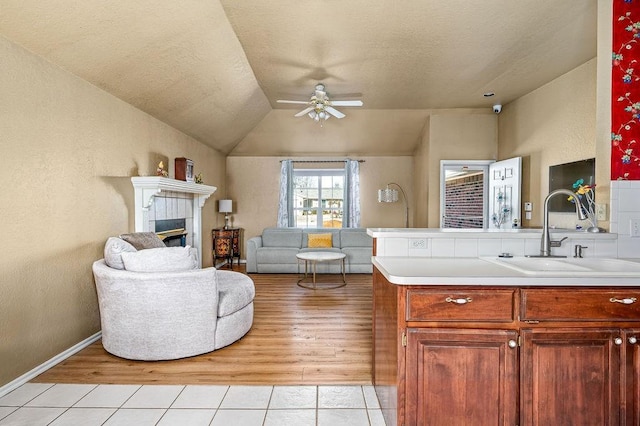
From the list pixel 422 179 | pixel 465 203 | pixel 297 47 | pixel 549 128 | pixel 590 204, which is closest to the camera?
pixel 590 204

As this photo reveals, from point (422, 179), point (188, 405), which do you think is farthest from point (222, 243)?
point (188, 405)

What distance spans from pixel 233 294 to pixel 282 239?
11.4 ft

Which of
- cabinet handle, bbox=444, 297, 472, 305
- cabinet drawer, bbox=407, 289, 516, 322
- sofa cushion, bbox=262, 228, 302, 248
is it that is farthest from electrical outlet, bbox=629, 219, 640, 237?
sofa cushion, bbox=262, 228, 302, 248

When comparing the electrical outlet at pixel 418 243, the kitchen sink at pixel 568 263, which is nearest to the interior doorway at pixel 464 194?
the kitchen sink at pixel 568 263

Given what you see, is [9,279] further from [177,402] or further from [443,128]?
[443,128]

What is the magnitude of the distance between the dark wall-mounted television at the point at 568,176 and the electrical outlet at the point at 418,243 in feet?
8.10

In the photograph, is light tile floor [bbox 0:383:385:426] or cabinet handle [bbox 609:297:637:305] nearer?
cabinet handle [bbox 609:297:637:305]

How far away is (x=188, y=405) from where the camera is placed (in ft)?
6.64

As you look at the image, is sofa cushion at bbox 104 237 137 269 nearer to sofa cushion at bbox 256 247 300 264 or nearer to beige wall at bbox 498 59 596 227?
sofa cushion at bbox 256 247 300 264

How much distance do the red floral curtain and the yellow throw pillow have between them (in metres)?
4.55

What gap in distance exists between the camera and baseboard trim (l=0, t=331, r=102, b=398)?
215 centimetres

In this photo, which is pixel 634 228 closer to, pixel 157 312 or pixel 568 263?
pixel 568 263

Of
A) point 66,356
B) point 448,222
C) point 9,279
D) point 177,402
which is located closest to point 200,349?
point 177,402

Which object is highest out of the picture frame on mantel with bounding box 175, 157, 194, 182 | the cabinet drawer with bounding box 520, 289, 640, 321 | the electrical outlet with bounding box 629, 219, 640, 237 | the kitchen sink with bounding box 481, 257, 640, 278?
the picture frame on mantel with bounding box 175, 157, 194, 182
